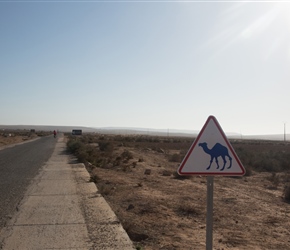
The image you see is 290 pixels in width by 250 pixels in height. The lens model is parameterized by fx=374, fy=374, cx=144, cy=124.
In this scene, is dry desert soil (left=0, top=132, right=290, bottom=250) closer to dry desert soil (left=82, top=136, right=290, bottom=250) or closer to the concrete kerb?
dry desert soil (left=82, top=136, right=290, bottom=250)

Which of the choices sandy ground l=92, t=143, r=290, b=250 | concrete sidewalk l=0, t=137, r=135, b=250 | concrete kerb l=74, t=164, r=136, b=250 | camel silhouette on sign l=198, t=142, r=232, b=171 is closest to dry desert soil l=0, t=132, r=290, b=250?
sandy ground l=92, t=143, r=290, b=250

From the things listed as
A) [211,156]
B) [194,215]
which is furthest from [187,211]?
[211,156]

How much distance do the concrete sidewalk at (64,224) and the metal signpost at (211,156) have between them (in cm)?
258

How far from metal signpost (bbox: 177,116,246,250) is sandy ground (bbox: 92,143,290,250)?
9.04 ft

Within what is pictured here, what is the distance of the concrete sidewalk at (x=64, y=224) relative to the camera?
6.71 meters

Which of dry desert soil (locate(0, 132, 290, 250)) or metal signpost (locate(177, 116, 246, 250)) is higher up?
metal signpost (locate(177, 116, 246, 250))

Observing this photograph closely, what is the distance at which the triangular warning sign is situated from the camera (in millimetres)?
4602

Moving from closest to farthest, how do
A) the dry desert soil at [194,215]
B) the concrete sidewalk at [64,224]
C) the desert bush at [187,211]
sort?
the concrete sidewalk at [64,224]
the dry desert soil at [194,215]
the desert bush at [187,211]

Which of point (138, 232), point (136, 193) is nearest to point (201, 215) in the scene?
point (138, 232)

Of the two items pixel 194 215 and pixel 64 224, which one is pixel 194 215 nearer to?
pixel 194 215

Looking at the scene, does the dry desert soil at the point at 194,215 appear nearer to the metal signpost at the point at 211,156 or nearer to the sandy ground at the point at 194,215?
the sandy ground at the point at 194,215

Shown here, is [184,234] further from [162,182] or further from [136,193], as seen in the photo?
[162,182]

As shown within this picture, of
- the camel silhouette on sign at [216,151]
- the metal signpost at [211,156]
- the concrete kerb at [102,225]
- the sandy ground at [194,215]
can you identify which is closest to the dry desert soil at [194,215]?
the sandy ground at [194,215]

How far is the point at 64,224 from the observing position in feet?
26.5
